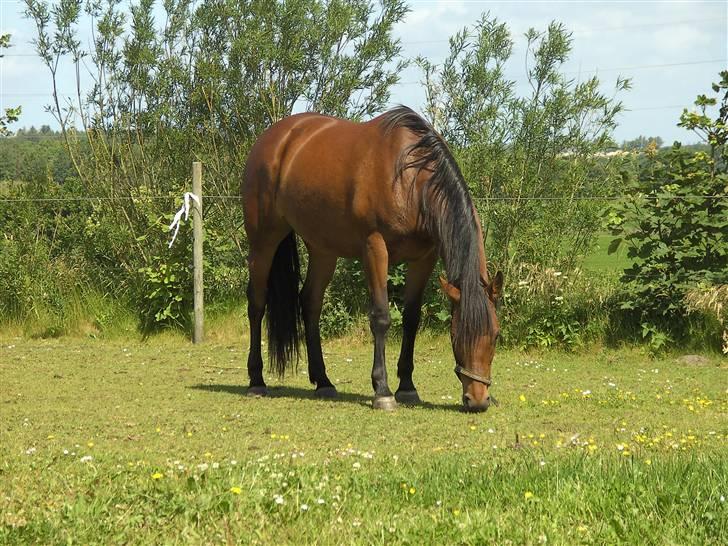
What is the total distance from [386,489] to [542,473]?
0.77 meters

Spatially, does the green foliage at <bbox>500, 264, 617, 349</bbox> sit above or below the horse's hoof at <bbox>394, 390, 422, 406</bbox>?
above

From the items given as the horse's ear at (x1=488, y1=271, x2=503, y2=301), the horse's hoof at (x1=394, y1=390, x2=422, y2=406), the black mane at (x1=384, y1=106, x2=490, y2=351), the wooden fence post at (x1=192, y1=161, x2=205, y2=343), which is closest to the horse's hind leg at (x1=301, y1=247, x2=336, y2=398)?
the horse's hoof at (x1=394, y1=390, x2=422, y2=406)

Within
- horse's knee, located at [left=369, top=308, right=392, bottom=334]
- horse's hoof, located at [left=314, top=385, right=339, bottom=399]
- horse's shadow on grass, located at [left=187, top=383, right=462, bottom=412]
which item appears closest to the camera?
Answer: horse's knee, located at [left=369, top=308, right=392, bottom=334]

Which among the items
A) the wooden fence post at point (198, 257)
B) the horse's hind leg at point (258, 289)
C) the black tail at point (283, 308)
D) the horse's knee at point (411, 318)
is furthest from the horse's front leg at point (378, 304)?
the wooden fence post at point (198, 257)

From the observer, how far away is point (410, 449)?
6.11 metres

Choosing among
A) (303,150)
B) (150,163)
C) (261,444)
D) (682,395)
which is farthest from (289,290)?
(150,163)

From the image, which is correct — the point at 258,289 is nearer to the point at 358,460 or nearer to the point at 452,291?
the point at 452,291

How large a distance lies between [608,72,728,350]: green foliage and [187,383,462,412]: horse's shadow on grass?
3851mm

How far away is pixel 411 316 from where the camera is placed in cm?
821

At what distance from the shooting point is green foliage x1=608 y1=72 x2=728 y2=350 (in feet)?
35.6

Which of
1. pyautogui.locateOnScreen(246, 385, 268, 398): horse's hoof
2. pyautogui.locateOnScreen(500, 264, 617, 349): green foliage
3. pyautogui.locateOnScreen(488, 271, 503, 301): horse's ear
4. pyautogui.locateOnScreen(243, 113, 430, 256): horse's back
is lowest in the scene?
pyautogui.locateOnScreen(246, 385, 268, 398): horse's hoof

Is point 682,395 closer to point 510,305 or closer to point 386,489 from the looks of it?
point 510,305

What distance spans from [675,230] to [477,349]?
4628 mm

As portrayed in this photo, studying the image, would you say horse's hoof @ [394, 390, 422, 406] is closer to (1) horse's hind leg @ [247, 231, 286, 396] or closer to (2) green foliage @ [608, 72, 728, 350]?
(1) horse's hind leg @ [247, 231, 286, 396]
